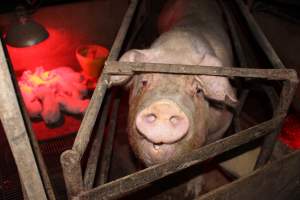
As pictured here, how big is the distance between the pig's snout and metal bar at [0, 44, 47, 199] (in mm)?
693

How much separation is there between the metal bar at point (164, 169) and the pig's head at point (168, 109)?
159mm

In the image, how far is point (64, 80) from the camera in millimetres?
4363

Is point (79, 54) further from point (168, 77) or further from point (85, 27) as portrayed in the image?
point (168, 77)

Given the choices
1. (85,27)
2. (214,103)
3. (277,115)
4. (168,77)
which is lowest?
(85,27)

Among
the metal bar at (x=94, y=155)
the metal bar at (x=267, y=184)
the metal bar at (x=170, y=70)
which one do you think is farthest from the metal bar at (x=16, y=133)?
the metal bar at (x=267, y=184)

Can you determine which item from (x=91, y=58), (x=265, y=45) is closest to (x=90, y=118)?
(x=265, y=45)

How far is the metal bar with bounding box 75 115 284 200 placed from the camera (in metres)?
1.65

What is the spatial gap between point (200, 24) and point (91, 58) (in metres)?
1.68

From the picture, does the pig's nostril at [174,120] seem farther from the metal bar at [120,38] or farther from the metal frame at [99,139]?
the metal bar at [120,38]

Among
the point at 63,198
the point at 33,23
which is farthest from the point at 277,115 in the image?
the point at 33,23

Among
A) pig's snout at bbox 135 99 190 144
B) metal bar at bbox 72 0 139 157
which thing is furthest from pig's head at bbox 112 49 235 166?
metal bar at bbox 72 0 139 157

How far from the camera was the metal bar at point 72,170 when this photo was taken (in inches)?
58.8

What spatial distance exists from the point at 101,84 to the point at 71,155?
0.55m

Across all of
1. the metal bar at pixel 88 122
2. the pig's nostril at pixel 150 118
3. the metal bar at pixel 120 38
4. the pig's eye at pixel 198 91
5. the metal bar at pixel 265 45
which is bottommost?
the pig's eye at pixel 198 91
